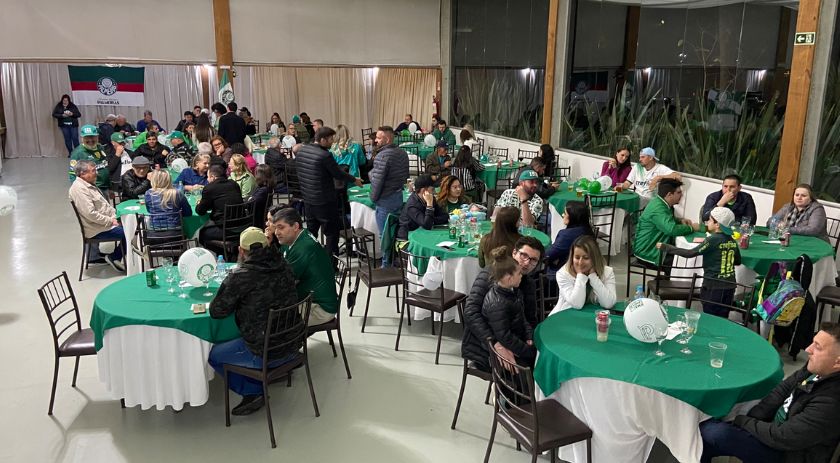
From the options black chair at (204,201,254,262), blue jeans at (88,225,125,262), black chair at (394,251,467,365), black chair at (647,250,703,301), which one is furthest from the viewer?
blue jeans at (88,225,125,262)

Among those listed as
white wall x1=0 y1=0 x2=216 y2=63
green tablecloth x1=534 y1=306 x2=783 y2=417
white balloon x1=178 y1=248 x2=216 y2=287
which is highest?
white wall x1=0 y1=0 x2=216 y2=63

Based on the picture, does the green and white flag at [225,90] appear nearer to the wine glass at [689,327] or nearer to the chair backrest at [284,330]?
the chair backrest at [284,330]

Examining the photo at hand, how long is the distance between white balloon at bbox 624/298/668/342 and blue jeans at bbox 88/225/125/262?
18.4 feet

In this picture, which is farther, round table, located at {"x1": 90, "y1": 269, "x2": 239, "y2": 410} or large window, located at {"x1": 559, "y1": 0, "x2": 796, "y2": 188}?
large window, located at {"x1": 559, "y1": 0, "x2": 796, "y2": 188}

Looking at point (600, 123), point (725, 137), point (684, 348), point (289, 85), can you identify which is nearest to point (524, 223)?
point (684, 348)

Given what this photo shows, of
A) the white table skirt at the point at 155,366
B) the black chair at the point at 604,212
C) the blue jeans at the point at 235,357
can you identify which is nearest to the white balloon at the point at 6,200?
the white table skirt at the point at 155,366

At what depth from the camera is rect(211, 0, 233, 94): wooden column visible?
14250mm

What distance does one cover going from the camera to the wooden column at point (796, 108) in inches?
261

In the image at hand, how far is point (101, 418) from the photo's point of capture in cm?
407

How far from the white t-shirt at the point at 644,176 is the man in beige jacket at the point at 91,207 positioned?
637cm

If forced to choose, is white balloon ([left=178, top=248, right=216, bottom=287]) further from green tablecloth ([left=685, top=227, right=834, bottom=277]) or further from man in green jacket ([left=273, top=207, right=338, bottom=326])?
green tablecloth ([left=685, top=227, right=834, bottom=277])

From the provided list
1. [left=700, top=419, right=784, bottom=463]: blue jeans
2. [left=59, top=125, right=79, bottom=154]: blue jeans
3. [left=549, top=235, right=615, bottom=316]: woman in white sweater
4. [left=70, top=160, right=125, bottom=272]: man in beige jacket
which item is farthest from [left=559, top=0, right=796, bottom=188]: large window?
[left=59, top=125, right=79, bottom=154]: blue jeans

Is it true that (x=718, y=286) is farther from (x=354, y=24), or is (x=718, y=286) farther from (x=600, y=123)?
(x=354, y=24)

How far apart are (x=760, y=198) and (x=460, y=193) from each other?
12.2ft
